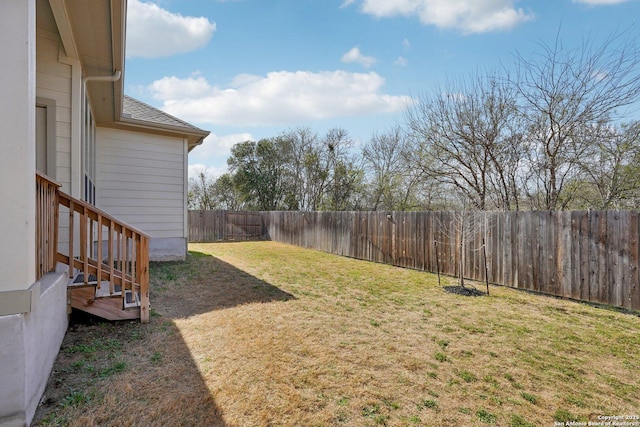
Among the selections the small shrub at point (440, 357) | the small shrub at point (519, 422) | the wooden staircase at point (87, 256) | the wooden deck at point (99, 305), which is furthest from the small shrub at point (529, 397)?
the wooden deck at point (99, 305)

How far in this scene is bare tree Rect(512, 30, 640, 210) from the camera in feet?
20.3

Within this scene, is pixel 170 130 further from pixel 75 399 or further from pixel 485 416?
pixel 485 416

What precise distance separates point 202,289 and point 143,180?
3902 mm

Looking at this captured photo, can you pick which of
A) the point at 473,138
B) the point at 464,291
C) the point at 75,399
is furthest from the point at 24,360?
the point at 473,138

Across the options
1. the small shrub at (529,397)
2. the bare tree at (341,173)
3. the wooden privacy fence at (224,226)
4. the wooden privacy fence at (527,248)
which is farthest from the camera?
the bare tree at (341,173)

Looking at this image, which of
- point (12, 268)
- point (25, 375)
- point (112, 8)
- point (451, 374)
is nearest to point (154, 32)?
point (112, 8)

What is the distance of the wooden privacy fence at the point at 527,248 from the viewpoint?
4656mm

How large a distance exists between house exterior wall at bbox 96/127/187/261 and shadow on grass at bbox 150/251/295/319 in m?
0.95

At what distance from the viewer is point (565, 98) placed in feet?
22.2

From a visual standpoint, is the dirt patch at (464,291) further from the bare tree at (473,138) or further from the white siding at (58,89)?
the white siding at (58,89)

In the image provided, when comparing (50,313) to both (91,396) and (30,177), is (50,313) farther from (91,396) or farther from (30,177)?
(30,177)

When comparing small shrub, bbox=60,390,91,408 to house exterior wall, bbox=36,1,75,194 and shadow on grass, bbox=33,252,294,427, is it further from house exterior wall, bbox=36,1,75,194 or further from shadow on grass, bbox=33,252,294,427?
house exterior wall, bbox=36,1,75,194

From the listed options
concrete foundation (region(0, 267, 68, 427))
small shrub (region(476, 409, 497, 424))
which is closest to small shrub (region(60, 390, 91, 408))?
concrete foundation (region(0, 267, 68, 427))

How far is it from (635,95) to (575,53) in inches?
57.5
